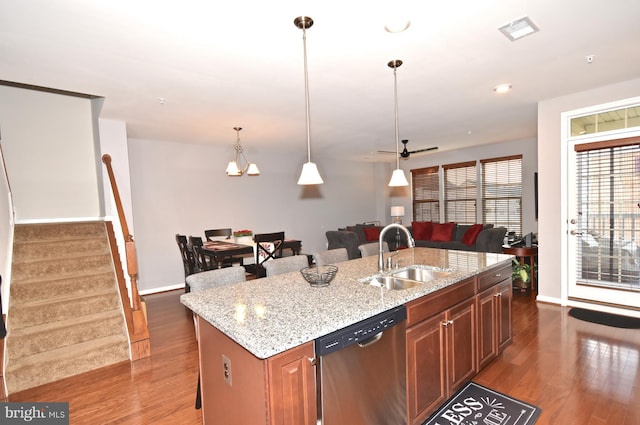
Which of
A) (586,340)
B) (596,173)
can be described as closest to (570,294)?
(586,340)

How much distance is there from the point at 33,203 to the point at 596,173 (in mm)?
7499

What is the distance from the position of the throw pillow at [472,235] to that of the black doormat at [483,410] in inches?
173

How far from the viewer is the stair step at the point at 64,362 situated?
8.51 ft

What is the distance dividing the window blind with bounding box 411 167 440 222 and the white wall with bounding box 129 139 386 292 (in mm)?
1897

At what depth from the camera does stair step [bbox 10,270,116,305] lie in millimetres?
3160

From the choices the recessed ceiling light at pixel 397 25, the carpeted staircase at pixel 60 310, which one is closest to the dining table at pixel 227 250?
the carpeted staircase at pixel 60 310

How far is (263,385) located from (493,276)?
207cm

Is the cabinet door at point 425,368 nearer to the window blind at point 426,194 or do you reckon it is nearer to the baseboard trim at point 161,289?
the baseboard trim at point 161,289

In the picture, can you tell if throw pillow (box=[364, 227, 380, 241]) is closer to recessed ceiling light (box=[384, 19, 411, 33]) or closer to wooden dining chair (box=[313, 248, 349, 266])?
wooden dining chair (box=[313, 248, 349, 266])

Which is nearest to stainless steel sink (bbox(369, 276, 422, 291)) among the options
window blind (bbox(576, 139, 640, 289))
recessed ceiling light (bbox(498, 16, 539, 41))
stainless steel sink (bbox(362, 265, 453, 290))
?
stainless steel sink (bbox(362, 265, 453, 290))

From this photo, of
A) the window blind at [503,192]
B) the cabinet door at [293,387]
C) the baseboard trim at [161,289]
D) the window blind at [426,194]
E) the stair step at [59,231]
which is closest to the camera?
the cabinet door at [293,387]

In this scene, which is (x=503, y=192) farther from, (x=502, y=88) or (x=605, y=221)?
(x=502, y=88)

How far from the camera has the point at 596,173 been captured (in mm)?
3789

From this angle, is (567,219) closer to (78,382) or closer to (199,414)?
(199,414)
